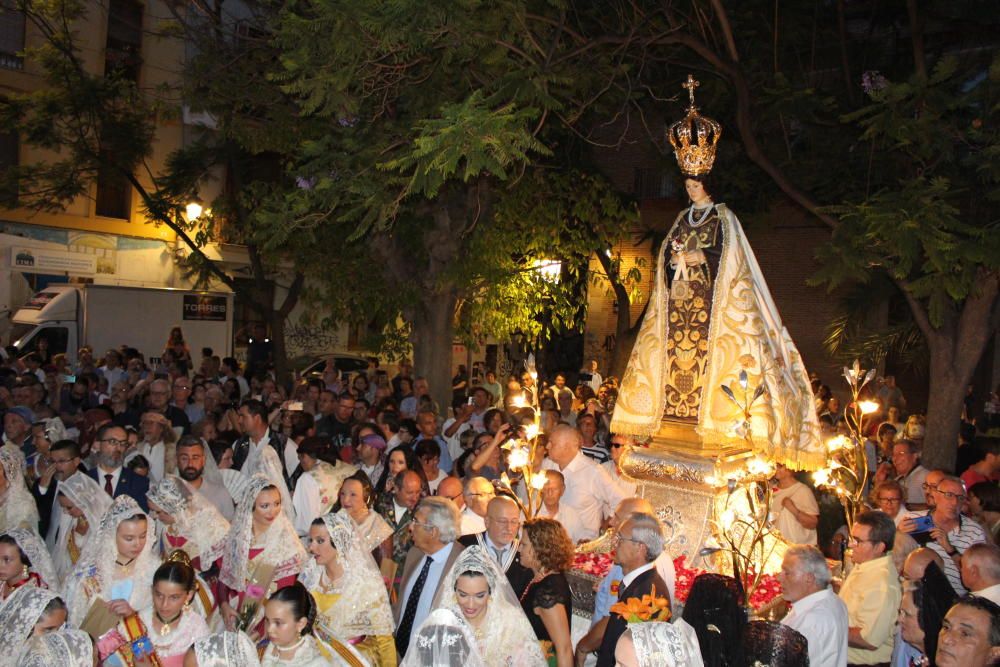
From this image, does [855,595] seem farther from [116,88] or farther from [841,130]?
[116,88]

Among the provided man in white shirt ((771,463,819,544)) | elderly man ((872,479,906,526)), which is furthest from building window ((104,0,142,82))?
elderly man ((872,479,906,526))

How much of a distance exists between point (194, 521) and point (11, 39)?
1823cm

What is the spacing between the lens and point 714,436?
7.27m

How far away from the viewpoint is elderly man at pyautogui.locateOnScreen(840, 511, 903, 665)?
582 cm

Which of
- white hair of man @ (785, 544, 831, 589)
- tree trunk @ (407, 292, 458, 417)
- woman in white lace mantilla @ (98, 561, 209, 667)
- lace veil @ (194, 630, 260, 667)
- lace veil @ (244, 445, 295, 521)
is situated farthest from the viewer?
tree trunk @ (407, 292, 458, 417)

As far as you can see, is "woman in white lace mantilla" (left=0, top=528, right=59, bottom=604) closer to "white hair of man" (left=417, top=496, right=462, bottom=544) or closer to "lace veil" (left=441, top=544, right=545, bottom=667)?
"white hair of man" (left=417, top=496, right=462, bottom=544)

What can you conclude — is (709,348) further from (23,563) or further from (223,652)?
(23,563)

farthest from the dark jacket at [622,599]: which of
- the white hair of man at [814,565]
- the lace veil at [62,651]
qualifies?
the lace veil at [62,651]

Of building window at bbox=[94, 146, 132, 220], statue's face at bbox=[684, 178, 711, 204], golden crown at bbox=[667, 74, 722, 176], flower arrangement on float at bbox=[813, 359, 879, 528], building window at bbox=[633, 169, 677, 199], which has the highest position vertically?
building window at bbox=[633, 169, 677, 199]

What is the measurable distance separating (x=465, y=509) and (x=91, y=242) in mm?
18897

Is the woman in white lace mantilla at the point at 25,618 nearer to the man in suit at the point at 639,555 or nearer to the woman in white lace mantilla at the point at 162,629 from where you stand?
the woman in white lace mantilla at the point at 162,629

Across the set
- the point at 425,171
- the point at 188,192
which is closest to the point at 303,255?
the point at 188,192

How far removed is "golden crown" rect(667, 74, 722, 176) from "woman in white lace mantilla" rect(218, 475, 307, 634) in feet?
12.3

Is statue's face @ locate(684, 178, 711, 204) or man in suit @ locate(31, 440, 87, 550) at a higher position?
statue's face @ locate(684, 178, 711, 204)
